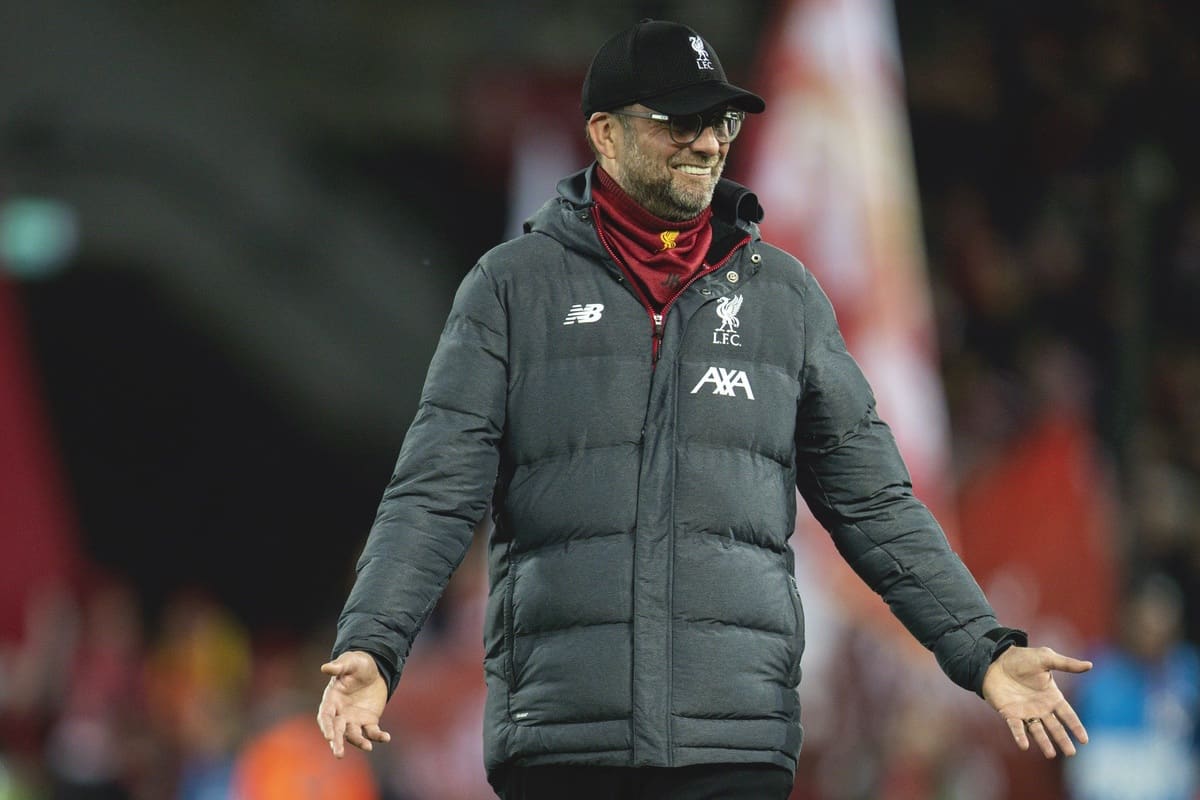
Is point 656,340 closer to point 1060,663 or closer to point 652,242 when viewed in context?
point 652,242

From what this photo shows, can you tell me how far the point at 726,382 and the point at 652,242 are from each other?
0.91 feet

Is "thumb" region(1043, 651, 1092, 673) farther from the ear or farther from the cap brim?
the ear

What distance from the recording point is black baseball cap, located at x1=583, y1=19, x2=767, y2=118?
A: 3316 millimetres

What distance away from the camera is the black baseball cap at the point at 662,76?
131 inches

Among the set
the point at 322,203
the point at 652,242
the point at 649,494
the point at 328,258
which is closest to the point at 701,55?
the point at 652,242

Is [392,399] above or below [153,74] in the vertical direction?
below

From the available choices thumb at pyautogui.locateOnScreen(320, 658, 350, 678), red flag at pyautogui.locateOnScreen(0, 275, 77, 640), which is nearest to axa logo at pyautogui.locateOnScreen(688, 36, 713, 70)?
thumb at pyautogui.locateOnScreen(320, 658, 350, 678)

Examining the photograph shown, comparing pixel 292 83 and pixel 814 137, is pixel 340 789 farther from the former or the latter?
pixel 292 83

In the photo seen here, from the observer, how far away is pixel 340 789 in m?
8.33

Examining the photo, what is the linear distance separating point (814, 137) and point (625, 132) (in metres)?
5.80

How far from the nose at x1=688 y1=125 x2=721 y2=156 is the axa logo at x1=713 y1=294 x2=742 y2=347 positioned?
0.81 feet

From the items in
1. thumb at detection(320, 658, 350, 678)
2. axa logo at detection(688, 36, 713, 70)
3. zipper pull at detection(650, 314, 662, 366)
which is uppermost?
axa logo at detection(688, 36, 713, 70)

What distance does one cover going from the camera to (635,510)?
3170 mm

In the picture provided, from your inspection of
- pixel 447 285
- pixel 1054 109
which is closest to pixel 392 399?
pixel 447 285
